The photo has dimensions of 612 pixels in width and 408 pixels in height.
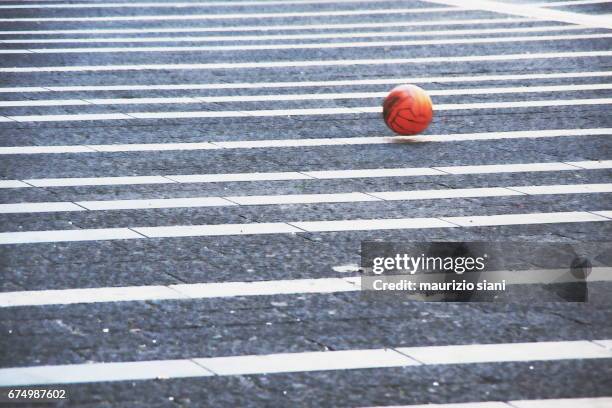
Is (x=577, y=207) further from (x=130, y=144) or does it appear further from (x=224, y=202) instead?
(x=130, y=144)

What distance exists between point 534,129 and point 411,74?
2.71 meters

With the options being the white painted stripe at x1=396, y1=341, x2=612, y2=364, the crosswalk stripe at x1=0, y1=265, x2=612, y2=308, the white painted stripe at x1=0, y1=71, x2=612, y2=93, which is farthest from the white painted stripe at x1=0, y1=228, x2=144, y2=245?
the white painted stripe at x1=0, y1=71, x2=612, y2=93

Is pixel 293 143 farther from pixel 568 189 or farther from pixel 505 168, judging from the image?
pixel 568 189

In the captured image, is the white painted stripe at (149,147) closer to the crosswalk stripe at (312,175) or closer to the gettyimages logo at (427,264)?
the crosswalk stripe at (312,175)

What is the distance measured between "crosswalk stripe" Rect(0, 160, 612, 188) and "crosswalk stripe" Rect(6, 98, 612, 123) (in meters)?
2.15

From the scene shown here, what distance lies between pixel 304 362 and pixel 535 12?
13172mm

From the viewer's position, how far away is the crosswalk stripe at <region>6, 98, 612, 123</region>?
1162cm

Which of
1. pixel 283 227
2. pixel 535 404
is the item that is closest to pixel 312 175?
pixel 283 227

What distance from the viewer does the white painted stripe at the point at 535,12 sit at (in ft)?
56.6

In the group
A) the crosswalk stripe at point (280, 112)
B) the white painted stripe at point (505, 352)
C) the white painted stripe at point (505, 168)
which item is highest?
the crosswalk stripe at point (280, 112)

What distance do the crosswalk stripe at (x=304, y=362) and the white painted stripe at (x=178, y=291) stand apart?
95 centimetres

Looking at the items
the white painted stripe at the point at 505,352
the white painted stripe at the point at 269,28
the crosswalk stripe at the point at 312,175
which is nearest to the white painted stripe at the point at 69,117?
the crosswalk stripe at the point at 312,175

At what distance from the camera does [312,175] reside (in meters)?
9.62
